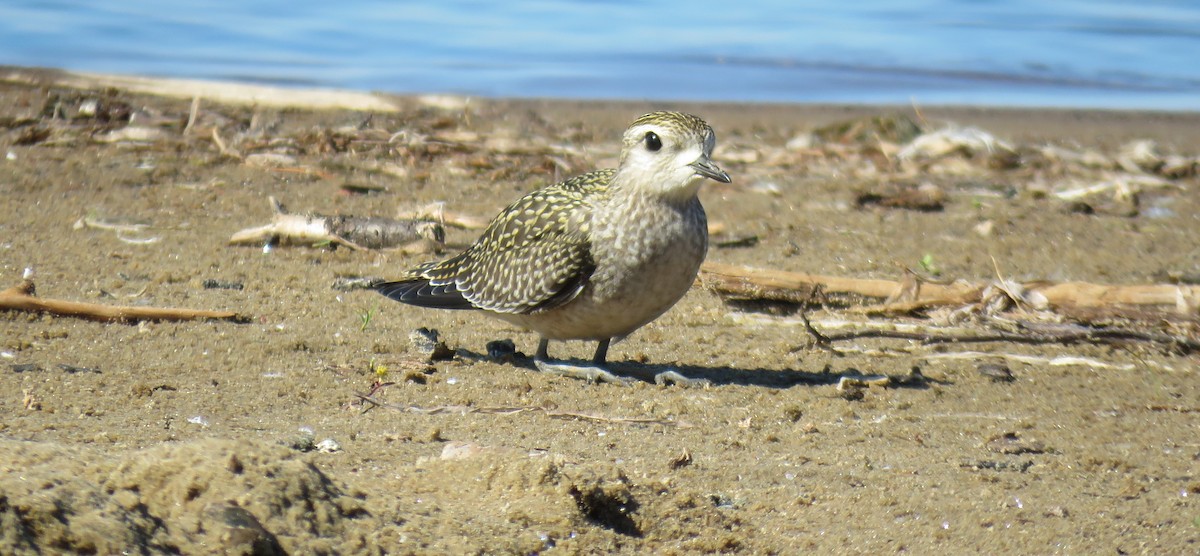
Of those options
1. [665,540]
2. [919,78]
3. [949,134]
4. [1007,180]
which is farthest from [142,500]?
[919,78]

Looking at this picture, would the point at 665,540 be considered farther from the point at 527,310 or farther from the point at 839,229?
the point at 839,229

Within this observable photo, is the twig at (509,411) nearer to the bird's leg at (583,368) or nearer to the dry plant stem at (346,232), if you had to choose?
the bird's leg at (583,368)

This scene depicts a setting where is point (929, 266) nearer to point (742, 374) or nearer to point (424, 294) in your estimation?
point (742, 374)

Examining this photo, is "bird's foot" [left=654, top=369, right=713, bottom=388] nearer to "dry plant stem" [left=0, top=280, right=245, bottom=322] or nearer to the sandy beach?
the sandy beach

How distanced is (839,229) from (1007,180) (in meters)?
2.69

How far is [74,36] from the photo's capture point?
61.8 feet

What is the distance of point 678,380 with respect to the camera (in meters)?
6.21

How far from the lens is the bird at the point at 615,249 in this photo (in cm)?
613

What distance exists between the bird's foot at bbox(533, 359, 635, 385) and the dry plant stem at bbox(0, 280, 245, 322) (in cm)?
156

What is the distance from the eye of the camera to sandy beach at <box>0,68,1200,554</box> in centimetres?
408

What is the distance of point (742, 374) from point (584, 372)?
74cm

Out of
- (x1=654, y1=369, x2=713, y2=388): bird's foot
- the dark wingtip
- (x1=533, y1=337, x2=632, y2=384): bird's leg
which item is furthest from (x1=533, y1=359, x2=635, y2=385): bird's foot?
the dark wingtip

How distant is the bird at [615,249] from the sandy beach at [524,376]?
0.99 ft

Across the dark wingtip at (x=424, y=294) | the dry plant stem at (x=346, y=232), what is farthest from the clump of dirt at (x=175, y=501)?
the dry plant stem at (x=346, y=232)
